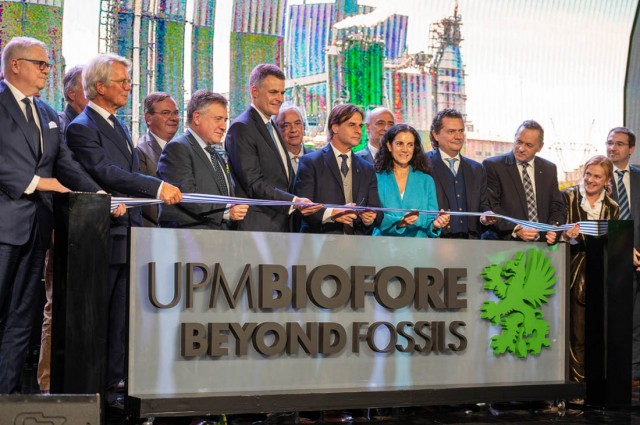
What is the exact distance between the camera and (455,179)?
20.8ft

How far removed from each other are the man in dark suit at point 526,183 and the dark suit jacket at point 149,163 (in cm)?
209

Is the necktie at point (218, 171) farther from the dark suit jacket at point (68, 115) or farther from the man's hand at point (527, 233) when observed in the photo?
the man's hand at point (527, 233)

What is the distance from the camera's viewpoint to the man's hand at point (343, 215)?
5.61 metres

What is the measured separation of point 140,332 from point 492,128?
16.6ft

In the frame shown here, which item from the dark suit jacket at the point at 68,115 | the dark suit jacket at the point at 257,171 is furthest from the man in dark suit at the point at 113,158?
the dark suit jacket at the point at 68,115

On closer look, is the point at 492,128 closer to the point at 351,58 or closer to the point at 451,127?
the point at 351,58

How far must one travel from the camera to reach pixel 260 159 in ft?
19.1

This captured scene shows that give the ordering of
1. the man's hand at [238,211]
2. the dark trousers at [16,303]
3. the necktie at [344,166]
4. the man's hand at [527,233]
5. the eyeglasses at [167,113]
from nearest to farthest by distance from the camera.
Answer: the dark trousers at [16,303] < the man's hand at [238,211] < the necktie at [344,166] < the man's hand at [527,233] < the eyeglasses at [167,113]

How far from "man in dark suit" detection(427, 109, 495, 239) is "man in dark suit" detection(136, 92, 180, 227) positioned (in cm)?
167

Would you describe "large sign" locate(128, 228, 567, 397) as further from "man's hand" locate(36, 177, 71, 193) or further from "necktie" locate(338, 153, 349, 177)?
"necktie" locate(338, 153, 349, 177)

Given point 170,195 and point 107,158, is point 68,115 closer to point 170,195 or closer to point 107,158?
point 107,158

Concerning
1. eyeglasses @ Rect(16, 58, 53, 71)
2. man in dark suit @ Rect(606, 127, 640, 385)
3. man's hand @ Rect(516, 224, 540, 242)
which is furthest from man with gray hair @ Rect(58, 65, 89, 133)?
man in dark suit @ Rect(606, 127, 640, 385)

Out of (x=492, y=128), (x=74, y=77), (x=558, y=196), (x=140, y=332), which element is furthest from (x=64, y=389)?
(x=492, y=128)

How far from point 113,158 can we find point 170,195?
560 millimetres
